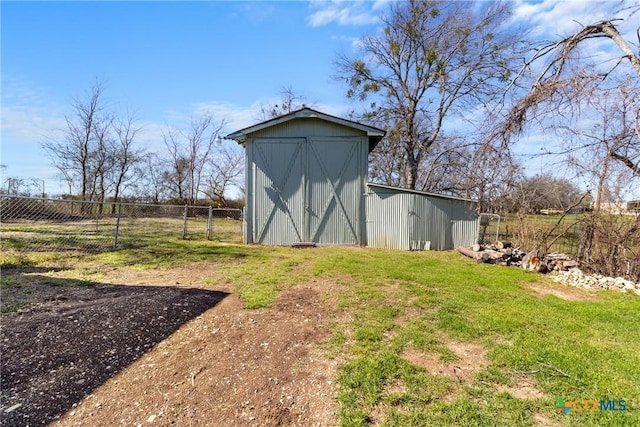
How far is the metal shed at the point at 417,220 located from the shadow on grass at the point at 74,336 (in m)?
6.74

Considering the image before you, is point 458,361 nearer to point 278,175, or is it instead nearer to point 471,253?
point 471,253

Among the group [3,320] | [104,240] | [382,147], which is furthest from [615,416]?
[382,147]

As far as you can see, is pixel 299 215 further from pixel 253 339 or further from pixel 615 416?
pixel 615 416

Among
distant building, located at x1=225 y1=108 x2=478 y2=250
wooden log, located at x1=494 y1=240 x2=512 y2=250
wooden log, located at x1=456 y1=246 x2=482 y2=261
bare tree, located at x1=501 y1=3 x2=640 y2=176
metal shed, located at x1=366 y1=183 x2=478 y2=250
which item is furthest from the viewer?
distant building, located at x1=225 y1=108 x2=478 y2=250

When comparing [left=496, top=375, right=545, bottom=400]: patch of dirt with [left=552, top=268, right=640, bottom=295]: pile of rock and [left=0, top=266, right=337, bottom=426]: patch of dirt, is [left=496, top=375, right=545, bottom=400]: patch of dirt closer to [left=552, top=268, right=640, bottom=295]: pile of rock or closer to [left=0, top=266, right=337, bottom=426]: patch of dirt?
[left=0, top=266, right=337, bottom=426]: patch of dirt

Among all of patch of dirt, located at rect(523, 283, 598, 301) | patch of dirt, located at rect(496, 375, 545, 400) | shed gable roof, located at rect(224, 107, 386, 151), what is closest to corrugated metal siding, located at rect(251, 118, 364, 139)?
shed gable roof, located at rect(224, 107, 386, 151)

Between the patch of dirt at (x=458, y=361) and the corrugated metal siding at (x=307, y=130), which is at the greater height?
the corrugated metal siding at (x=307, y=130)

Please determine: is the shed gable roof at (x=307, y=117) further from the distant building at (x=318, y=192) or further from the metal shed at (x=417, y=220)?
the metal shed at (x=417, y=220)

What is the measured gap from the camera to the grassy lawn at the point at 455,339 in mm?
2297

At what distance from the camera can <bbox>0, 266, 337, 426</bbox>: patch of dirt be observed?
7.40 ft

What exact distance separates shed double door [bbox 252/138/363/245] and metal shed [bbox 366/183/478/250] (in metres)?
0.73

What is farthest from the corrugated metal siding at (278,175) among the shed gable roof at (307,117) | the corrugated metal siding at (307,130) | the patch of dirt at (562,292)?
the patch of dirt at (562,292)

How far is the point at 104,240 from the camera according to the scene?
31.6 ft

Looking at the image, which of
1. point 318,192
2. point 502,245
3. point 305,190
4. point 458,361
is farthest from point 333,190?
point 458,361
